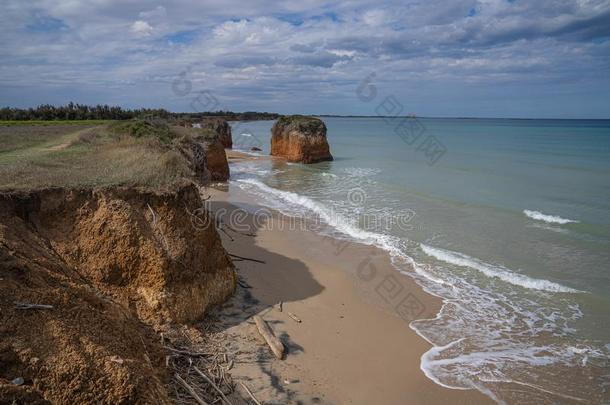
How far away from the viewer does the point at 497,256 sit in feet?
44.1

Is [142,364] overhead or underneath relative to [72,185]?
underneath

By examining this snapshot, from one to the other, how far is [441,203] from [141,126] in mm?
15215

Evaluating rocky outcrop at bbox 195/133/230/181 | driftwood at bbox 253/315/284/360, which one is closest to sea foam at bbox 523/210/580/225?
driftwood at bbox 253/315/284/360

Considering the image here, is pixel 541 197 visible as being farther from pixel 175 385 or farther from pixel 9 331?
pixel 9 331

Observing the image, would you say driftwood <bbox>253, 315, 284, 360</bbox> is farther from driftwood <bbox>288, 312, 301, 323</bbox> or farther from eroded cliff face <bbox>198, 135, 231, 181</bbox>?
eroded cliff face <bbox>198, 135, 231, 181</bbox>

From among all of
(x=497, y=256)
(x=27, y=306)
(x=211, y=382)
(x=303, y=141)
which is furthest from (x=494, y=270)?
(x=303, y=141)

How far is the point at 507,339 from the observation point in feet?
28.9

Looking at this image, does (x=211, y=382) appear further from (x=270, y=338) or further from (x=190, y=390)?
(x=270, y=338)

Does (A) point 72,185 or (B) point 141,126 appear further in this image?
(B) point 141,126

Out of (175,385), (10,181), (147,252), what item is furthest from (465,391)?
(10,181)

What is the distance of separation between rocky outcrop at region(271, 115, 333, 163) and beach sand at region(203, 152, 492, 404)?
25308mm

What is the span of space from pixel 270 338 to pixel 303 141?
107 ft

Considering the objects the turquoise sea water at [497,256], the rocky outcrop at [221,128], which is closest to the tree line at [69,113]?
the rocky outcrop at [221,128]

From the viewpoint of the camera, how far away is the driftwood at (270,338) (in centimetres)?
747
